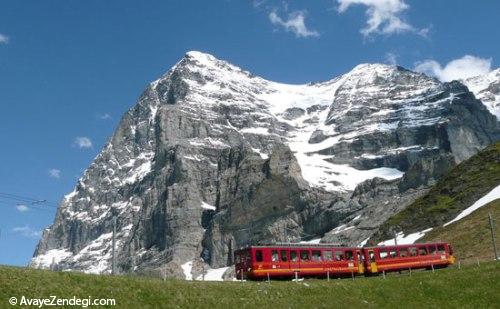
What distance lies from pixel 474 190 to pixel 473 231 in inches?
1383

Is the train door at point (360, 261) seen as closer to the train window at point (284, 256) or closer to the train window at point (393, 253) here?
the train window at point (393, 253)

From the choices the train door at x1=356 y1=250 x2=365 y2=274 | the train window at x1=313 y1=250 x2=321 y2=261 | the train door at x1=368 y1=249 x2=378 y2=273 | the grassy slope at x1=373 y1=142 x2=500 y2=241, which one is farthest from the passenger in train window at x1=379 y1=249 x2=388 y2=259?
the grassy slope at x1=373 y1=142 x2=500 y2=241

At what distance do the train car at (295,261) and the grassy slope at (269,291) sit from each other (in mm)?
13023

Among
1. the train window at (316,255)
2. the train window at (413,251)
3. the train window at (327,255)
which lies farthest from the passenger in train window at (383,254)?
the train window at (316,255)

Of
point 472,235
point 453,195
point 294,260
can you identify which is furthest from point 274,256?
point 453,195

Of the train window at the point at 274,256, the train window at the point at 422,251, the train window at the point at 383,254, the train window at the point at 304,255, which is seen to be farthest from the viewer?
the train window at the point at 422,251

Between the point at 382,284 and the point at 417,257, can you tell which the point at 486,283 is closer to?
the point at 382,284

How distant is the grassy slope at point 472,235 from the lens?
266 ft

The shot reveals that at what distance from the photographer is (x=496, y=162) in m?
137

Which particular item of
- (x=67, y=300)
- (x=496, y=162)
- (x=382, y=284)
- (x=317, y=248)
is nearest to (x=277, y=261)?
(x=317, y=248)

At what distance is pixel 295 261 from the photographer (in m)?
57.9

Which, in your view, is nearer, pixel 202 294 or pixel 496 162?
pixel 202 294

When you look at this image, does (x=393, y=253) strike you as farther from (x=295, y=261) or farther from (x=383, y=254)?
(x=295, y=261)

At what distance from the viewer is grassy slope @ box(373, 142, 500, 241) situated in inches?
4796
